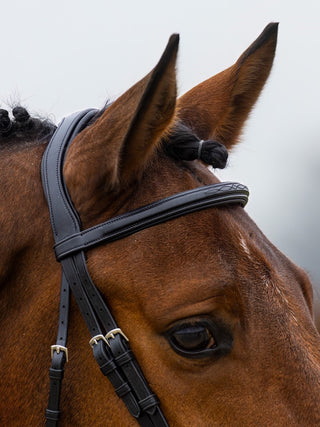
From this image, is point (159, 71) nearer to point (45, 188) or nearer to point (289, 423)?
point (45, 188)

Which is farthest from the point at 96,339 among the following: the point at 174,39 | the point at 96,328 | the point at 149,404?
the point at 174,39

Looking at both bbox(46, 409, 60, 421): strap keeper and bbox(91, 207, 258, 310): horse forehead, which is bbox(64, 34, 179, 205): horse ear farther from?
bbox(46, 409, 60, 421): strap keeper

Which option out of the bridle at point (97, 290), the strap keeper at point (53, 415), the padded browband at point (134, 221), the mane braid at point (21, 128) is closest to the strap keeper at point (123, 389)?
the bridle at point (97, 290)

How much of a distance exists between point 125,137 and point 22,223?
69 cm

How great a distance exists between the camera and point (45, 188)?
249 centimetres

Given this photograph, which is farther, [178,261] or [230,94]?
[230,94]

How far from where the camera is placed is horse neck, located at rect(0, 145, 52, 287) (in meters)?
2.44

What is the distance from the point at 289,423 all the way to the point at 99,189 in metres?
1.29

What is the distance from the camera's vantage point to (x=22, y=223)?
8.12ft

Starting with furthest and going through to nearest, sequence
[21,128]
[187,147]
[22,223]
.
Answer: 1. [21,128]
2. [187,147]
3. [22,223]

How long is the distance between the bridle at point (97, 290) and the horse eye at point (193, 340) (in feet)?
0.73

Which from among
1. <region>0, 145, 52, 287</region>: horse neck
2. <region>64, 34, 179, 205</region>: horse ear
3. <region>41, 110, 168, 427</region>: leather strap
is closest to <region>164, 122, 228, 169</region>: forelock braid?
<region>64, 34, 179, 205</region>: horse ear

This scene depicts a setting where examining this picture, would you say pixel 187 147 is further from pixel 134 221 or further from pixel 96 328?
pixel 96 328

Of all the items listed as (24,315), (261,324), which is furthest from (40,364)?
(261,324)
